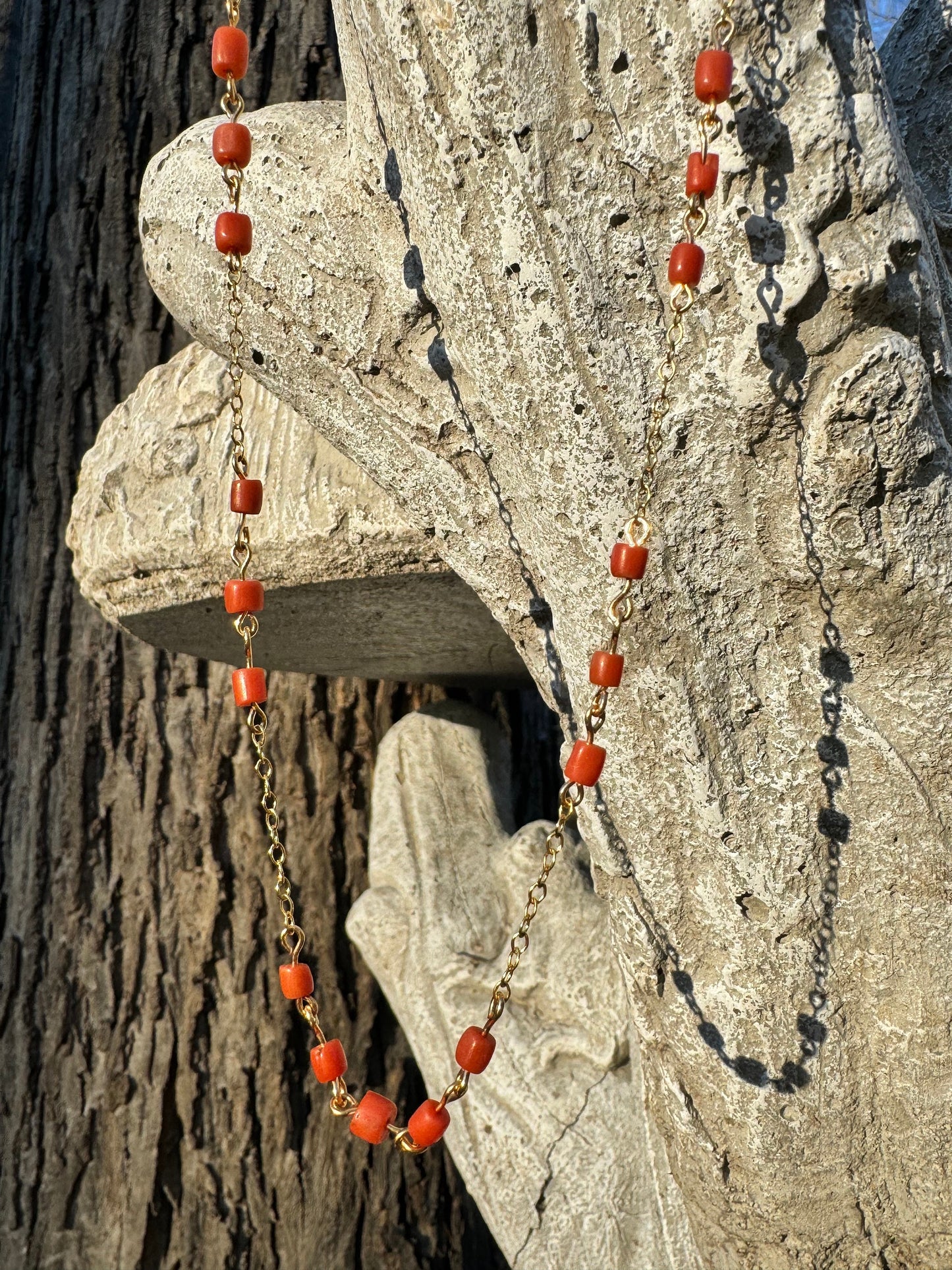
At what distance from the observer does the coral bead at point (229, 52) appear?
0.80 meters

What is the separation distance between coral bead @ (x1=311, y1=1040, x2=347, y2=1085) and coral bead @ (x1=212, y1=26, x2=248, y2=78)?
726 millimetres

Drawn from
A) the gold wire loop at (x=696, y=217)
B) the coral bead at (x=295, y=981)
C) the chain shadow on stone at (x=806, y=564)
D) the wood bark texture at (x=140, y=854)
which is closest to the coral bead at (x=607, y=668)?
the chain shadow on stone at (x=806, y=564)

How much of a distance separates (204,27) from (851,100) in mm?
1061

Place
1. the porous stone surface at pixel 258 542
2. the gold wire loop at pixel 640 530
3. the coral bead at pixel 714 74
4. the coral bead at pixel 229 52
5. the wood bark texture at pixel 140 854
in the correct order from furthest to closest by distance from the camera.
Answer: the wood bark texture at pixel 140 854 < the porous stone surface at pixel 258 542 < the coral bead at pixel 229 52 < the gold wire loop at pixel 640 530 < the coral bead at pixel 714 74

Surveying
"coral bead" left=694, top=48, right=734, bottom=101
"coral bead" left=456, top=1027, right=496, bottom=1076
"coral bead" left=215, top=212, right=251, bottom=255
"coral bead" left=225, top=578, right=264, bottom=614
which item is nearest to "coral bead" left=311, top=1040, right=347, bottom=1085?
"coral bead" left=456, top=1027, right=496, bottom=1076

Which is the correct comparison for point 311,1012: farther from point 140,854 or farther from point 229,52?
point 229,52

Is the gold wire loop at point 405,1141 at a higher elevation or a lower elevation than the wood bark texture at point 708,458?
lower

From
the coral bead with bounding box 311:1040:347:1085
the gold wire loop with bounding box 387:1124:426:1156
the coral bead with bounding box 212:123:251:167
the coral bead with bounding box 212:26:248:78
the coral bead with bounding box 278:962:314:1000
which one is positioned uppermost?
the coral bead with bounding box 212:26:248:78

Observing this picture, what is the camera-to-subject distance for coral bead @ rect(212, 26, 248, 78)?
0.80 m

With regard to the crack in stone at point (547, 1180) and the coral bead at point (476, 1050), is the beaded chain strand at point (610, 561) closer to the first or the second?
the coral bead at point (476, 1050)

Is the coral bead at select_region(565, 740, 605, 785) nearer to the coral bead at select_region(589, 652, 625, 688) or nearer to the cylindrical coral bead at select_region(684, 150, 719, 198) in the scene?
the coral bead at select_region(589, 652, 625, 688)

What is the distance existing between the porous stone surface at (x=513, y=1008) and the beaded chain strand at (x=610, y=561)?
17cm

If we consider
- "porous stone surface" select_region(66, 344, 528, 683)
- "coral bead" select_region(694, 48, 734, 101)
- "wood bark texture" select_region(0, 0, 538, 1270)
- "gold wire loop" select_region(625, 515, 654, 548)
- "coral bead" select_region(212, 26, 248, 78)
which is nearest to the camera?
"coral bead" select_region(694, 48, 734, 101)

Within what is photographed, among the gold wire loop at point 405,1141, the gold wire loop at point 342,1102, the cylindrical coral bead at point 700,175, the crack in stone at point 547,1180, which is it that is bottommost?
the crack in stone at point 547,1180
